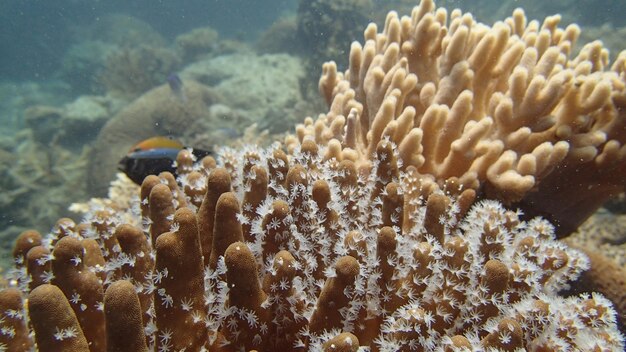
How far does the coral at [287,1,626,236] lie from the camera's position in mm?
2691

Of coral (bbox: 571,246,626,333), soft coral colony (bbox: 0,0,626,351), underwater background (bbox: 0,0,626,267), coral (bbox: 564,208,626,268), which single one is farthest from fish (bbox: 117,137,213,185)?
coral (bbox: 564,208,626,268)

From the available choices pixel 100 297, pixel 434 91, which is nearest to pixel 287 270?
pixel 100 297

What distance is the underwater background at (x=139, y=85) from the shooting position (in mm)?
10758

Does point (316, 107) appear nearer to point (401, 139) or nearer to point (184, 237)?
point (401, 139)

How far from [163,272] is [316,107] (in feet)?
37.4

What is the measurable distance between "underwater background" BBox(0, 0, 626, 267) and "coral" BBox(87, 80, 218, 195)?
0.04 m

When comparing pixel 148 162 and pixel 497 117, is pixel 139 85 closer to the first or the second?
pixel 148 162

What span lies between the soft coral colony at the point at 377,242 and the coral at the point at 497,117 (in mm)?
13

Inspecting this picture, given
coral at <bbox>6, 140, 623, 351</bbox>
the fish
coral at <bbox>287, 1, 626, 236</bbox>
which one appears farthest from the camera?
the fish

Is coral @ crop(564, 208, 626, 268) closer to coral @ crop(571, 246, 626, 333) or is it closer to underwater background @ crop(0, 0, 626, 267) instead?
underwater background @ crop(0, 0, 626, 267)

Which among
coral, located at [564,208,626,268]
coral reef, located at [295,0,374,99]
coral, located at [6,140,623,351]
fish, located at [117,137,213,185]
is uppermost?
coral reef, located at [295,0,374,99]

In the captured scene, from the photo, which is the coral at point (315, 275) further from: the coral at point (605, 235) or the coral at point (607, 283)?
the coral at point (605, 235)

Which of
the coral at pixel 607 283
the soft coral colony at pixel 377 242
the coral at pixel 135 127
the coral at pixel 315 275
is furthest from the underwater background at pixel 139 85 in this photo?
the coral at pixel 315 275

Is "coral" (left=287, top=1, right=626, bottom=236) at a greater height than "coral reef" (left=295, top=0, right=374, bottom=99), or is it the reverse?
"coral reef" (left=295, top=0, right=374, bottom=99)
